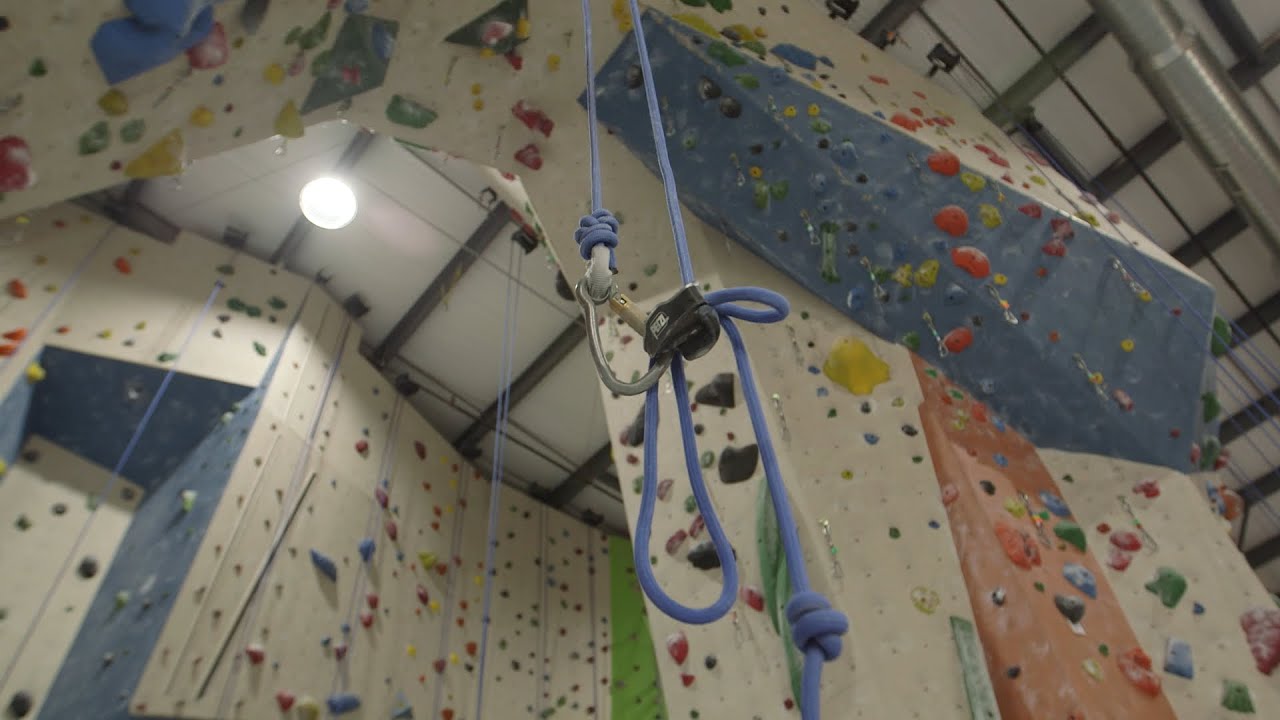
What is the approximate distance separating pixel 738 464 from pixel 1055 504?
0.91 metres

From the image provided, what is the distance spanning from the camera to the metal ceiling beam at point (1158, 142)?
298cm

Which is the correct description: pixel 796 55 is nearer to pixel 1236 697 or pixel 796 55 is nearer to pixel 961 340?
pixel 961 340

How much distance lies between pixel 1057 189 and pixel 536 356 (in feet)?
9.43

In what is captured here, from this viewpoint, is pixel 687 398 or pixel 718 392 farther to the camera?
pixel 718 392

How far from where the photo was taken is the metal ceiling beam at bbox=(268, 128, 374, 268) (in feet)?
11.3

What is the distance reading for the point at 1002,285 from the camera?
198 cm

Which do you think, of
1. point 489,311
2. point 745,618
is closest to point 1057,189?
point 745,618

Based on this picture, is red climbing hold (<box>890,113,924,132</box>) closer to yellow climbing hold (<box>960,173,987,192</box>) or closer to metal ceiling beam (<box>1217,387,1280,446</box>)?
yellow climbing hold (<box>960,173,987,192</box>)

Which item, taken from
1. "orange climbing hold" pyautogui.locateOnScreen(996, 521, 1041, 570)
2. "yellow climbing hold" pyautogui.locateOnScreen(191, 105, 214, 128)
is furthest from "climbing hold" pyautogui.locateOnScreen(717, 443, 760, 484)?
"yellow climbing hold" pyautogui.locateOnScreen(191, 105, 214, 128)

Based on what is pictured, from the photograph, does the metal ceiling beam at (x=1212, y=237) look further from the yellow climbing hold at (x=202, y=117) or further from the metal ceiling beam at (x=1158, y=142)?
the yellow climbing hold at (x=202, y=117)

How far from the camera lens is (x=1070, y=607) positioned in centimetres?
161

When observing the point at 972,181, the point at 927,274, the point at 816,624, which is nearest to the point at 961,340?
the point at 927,274

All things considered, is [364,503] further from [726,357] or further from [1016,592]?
[1016,592]

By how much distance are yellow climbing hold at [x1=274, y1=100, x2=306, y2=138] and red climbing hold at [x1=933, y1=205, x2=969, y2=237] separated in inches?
66.8
